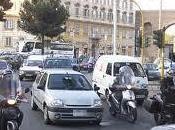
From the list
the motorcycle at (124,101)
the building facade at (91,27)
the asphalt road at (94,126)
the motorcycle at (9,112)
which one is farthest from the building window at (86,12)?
the motorcycle at (9,112)

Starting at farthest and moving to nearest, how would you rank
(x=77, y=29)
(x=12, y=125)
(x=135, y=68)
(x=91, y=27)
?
(x=91, y=27), (x=77, y=29), (x=135, y=68), (x=12, y=125)

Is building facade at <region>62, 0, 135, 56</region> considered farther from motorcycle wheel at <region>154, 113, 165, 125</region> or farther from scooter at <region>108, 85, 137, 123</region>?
motorcycle wheel at <region>154, 113, 165, 125</region>

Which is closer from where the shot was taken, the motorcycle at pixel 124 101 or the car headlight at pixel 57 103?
the car headlight at pixel 57 103

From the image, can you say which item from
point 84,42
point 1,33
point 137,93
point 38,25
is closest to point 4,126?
point 137,93

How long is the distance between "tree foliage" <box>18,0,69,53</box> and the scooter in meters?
48.2

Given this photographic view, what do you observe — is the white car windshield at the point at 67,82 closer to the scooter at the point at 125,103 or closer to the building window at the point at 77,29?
the scooter at the point at 125,103

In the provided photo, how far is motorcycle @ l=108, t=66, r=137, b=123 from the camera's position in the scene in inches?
600

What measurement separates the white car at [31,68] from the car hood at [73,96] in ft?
64.2

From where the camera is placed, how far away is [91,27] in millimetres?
103812

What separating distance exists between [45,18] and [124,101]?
50756mm

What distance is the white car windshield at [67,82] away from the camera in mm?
14852

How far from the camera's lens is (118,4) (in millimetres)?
113938

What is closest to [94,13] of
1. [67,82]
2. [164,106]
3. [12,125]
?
[67,82]

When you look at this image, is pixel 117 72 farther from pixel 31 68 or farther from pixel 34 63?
pixel 34 63
